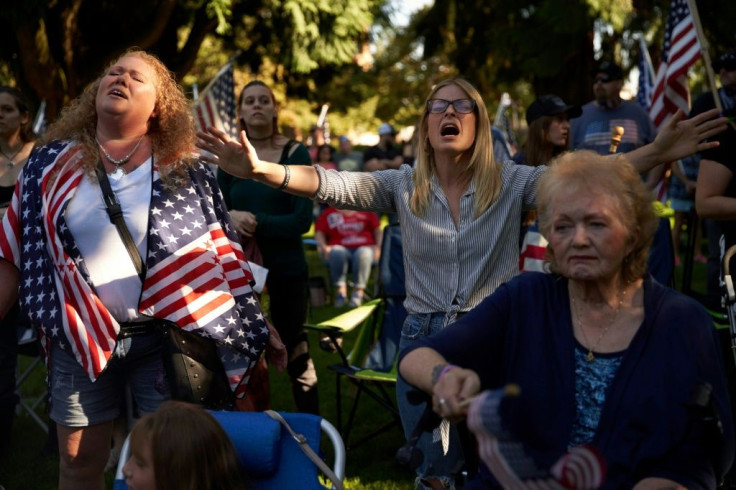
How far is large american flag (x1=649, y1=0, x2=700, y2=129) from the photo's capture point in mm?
8086

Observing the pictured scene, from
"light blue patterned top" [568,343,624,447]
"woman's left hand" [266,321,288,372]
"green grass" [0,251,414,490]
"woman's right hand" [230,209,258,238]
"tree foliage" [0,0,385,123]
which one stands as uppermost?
"tree foliage" [0,0,385,123]

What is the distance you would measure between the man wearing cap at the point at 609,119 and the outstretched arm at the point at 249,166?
197 inches

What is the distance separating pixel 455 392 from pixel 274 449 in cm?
101

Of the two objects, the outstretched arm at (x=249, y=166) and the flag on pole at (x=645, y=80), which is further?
the flag on pole at (x=645, y=80)

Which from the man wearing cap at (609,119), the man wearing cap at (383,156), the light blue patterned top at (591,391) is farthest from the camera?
the man wearing cap at (383,156)

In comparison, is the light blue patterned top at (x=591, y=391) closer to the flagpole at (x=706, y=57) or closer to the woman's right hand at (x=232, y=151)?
the woman's right hand at (x=232, y=151)

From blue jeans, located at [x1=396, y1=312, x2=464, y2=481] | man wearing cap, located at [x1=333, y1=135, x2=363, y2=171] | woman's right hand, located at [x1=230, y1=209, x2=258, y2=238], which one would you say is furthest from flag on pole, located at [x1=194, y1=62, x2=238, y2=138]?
man wearing cap, located at [x1=333, y1=135, x2=363, y2=171]

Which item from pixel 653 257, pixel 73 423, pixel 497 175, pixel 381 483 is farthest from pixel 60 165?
pixel 653 257

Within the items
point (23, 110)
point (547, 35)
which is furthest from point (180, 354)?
point (547, 35)

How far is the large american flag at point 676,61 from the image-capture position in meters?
8.09

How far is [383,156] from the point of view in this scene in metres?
16.3

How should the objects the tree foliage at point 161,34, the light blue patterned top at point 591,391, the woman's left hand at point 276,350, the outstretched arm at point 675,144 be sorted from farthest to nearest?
the tree foliage at point 161,34 < the woman's left hand at point 276,350 < the outstretched arm at point 675,144 < the light blue patterned top at point 591,391

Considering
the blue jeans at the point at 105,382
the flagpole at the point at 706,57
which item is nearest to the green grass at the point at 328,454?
the blue jeans at the point at 105,382

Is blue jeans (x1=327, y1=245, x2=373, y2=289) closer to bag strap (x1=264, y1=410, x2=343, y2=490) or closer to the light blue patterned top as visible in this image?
bag strap (x1=264, y1=410, x2=343, y2=490)
